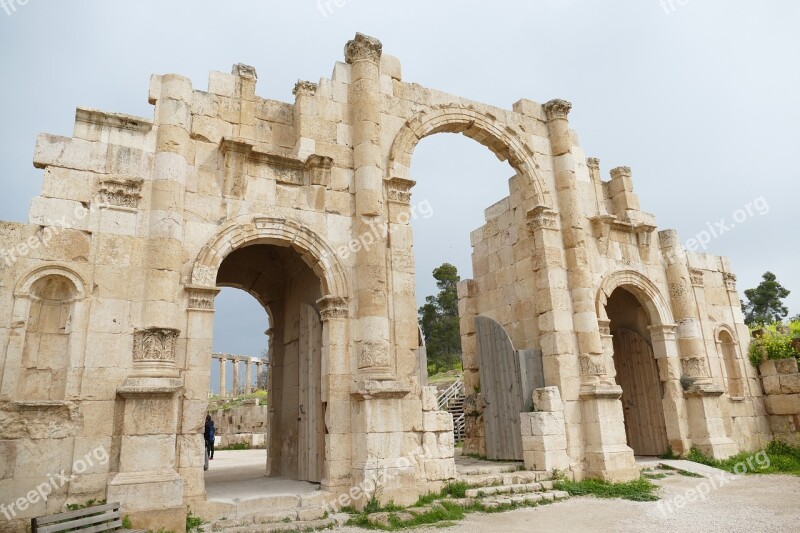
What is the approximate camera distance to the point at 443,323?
3247 cm

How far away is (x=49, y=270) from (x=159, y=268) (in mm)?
1198

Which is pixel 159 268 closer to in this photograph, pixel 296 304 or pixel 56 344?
pixel 56 344

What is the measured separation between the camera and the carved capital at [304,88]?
8430 mm

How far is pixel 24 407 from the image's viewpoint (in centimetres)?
573

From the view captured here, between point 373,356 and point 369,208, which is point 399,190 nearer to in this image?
point 369,208

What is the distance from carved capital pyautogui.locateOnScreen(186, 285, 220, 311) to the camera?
6.90m

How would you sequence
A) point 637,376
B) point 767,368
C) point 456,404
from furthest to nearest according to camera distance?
point 456,404, point 767,368, point 637,376

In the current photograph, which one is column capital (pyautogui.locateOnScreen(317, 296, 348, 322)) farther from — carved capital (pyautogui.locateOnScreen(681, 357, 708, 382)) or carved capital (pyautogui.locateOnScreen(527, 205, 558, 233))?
carved capital (pyautogui.locateOnScreen(681, 357, 708, 382))

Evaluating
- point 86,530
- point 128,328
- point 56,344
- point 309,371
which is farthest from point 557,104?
point 86,530

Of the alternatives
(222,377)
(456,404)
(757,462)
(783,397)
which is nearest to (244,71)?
(757,462)

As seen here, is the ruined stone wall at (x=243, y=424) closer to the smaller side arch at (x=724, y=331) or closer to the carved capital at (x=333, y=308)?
the carved capital at (x=333, y=308)

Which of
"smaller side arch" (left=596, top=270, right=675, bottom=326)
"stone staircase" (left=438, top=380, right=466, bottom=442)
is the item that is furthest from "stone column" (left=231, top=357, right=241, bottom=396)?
"smaller side arch" (left=596, top=270, right=675, bottom=326)

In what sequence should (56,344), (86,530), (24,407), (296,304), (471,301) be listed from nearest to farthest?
(86,530)
(24,407)
(56,344)
(296,304)
(471,301)

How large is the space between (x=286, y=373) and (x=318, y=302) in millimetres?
2804
